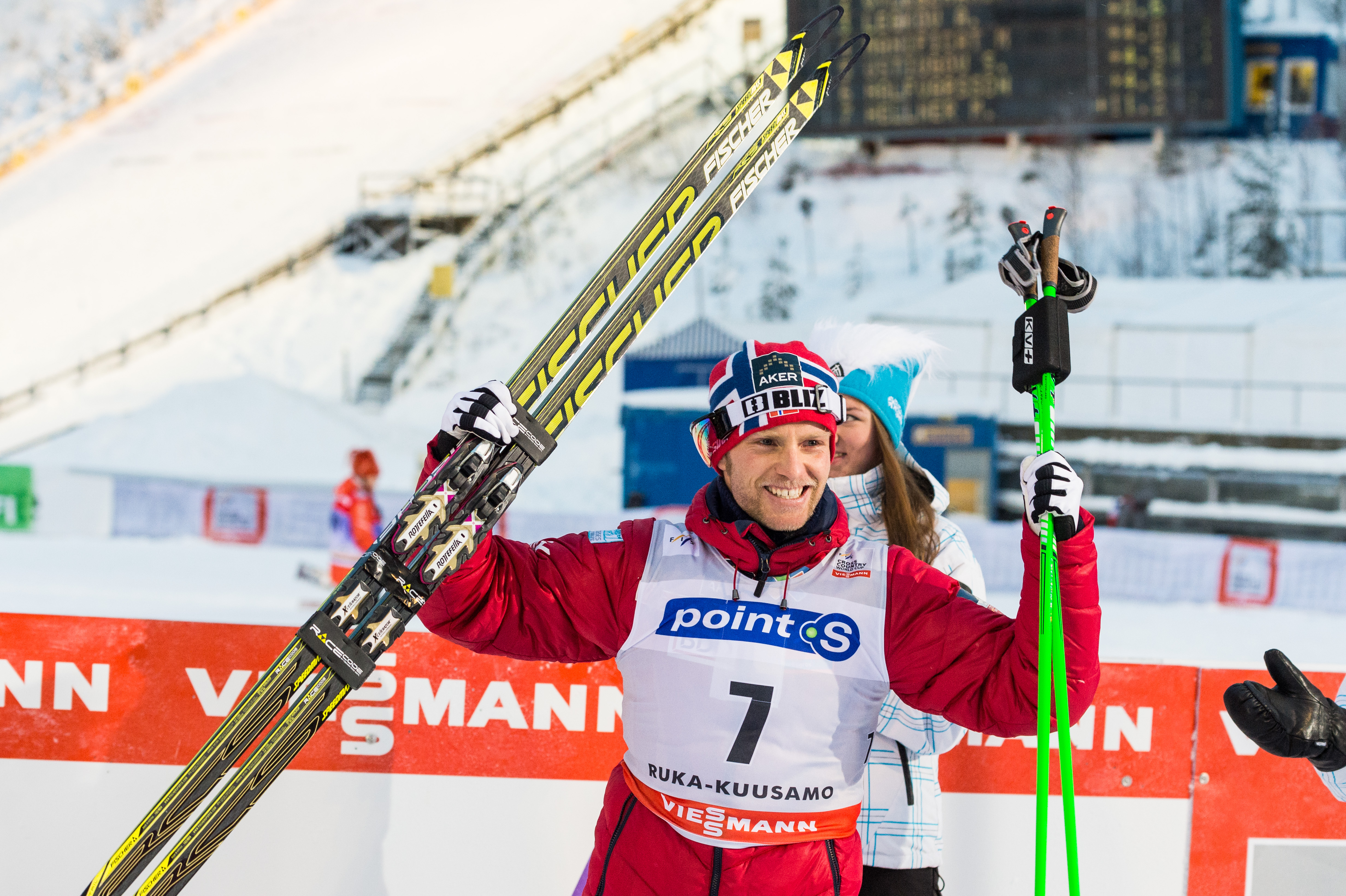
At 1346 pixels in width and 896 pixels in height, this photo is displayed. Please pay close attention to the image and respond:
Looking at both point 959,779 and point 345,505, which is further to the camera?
point 345,505

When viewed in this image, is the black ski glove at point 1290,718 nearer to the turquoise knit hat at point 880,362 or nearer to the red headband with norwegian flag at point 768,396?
the turquoise knit hat at point 880,362

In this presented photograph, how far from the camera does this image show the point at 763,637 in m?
1.98

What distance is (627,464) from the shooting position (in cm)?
1363

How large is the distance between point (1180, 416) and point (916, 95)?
22.8 feet

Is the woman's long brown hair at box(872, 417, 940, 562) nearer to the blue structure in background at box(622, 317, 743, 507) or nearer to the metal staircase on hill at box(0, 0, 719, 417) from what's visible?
the blue structure in background at box(622, 317, 743, 507)

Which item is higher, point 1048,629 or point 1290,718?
point 1048,629

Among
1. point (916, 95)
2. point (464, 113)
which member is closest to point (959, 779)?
point (916, 95)

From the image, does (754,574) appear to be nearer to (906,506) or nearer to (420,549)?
(906,506)

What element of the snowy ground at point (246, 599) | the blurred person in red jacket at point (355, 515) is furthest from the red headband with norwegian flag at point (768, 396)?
the blurred person in red jacket at point (355, 515)

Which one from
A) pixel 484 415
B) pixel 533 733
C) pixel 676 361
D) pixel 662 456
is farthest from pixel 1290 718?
pixel 676 361

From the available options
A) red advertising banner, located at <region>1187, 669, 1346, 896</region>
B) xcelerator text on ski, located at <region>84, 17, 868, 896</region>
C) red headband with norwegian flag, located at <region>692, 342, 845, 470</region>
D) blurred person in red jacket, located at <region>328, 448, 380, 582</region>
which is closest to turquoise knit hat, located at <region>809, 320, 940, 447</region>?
red headband with norwegian flag, located at <region>692, 342, 845, 470</region>

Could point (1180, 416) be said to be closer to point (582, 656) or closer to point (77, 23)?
point (582, 656)

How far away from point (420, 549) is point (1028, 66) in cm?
1859

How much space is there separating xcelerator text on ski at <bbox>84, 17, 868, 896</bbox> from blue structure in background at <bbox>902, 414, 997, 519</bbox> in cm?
1231
